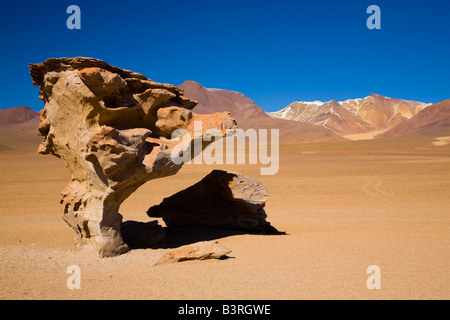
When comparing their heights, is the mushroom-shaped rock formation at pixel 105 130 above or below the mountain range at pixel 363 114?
below

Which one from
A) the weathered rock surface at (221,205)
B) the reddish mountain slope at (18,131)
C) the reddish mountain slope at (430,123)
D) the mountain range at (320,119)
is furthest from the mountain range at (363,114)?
the weathered rock surface at (221,205)

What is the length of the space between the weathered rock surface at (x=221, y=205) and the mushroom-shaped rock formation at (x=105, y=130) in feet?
7.05

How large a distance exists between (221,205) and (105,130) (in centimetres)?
526

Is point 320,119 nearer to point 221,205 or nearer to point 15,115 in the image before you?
point 15,115

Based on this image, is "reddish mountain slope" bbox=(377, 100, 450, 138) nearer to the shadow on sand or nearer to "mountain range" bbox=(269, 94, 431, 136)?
"mountain range" bbox=(269, 94, 431, 136)

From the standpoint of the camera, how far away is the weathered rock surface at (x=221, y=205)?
1122cm

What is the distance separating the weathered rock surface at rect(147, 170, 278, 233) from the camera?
36.8 feet

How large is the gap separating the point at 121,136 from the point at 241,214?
502 cm

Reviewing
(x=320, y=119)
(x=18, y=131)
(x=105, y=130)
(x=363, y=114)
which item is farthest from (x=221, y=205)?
(x=363, y=114)

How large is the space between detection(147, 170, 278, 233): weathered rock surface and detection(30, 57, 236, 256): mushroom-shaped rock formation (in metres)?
2.15

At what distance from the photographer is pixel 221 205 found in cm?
1208

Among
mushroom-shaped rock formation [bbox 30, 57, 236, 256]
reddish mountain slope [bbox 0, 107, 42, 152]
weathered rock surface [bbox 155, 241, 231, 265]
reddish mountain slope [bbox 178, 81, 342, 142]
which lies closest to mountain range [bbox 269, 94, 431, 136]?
reddish mountain slope [bbox 178, 81, 342, 142]

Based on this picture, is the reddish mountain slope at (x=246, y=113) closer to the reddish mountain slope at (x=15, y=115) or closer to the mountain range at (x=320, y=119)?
the mountain range at (x=320, y=119)

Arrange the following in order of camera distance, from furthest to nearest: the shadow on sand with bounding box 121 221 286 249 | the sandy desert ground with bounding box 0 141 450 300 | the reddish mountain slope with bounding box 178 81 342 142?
the reddish mountain slope with bounding box 178 81 342 142
the shadow on sand with bounding box 121 221 286 249
the sandy desert ground with bounding box 0 141 450 300
